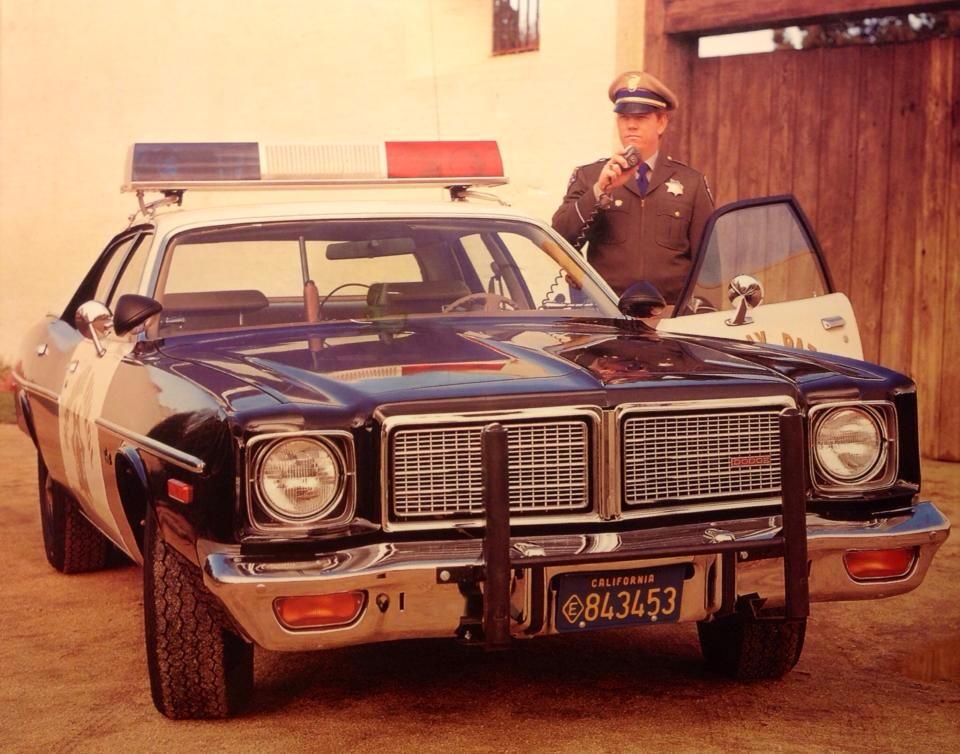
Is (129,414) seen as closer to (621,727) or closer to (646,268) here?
(621,727)

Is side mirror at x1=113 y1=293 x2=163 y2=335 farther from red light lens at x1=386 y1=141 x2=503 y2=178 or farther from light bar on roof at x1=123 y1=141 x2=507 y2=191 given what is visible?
red light lens at x1=386 y1=141 x2=503 y2=178

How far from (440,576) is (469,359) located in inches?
30.0

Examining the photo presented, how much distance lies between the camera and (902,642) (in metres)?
5.12

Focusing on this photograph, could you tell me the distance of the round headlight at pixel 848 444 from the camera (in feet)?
13.5

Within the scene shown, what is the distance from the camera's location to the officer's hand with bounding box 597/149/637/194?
5.96 m

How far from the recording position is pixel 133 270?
5.80 m

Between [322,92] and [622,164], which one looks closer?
[622,164]

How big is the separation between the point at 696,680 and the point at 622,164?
2.18 meters

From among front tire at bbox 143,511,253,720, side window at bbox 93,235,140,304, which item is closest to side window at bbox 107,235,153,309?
side window at bbox 93,235,140,304

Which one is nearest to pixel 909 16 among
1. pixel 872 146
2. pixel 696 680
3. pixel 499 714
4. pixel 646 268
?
pixel 872 146

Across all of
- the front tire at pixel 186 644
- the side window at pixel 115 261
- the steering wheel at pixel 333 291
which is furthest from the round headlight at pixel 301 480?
the side window at pixel 115 261

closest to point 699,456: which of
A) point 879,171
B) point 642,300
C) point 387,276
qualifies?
point 642,300

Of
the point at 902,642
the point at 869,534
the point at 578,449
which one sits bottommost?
the point at 902,642

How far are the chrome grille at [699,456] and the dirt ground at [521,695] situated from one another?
633 millimetres
